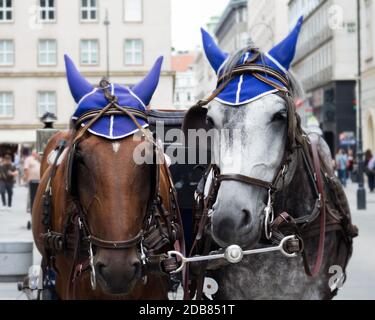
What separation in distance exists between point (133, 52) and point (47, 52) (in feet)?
20.5

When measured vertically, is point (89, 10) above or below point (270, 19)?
below

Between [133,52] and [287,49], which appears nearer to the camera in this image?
[287,49]

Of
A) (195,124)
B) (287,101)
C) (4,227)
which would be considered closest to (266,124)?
(287,101)

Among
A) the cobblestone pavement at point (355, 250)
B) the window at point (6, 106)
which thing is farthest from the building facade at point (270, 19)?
the cobblestone pavement at point (355, 250)

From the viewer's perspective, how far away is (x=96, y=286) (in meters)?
5.15

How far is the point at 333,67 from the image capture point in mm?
60844

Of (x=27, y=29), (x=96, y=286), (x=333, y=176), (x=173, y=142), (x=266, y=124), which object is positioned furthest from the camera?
(x=27, y=29)

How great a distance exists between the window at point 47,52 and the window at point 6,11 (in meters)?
2.83

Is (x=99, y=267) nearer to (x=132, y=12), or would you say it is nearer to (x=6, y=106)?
(x=132, y=12)

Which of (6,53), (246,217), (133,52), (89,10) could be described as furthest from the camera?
(6,53)

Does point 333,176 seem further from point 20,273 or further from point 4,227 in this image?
point 4,227

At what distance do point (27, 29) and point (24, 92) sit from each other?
4.67 m

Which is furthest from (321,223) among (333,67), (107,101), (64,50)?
(333,67)

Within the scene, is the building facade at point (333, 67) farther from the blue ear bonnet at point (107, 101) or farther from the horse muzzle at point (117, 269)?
the horse muzzle at point (117, 269)
